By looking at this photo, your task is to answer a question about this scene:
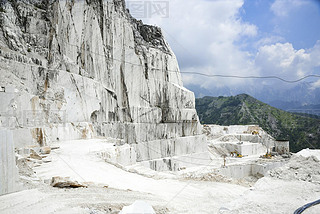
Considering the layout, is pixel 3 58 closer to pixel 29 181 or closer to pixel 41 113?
pixel 41 113

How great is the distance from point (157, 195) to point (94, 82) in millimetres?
12658

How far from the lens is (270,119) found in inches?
1866

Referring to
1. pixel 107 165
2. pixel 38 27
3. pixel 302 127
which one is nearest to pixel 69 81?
pixel 38 27

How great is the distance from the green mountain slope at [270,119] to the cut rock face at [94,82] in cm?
2591

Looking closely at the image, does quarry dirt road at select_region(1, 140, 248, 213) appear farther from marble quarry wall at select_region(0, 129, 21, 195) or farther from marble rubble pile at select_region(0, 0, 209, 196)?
marble rubble pile at select_region(0, 0, 209, 196)

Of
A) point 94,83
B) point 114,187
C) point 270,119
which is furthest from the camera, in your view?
point 270,119

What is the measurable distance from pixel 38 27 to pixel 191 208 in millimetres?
16578

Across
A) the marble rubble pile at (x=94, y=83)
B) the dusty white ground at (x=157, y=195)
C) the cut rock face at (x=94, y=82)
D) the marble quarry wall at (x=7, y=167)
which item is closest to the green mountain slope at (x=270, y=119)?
the cut rock face at (x=94, y=82)

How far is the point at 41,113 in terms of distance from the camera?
11.4 metres

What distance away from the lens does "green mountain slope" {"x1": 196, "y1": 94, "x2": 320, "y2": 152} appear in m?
37.9

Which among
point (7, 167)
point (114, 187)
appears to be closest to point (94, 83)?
point (114, 187)

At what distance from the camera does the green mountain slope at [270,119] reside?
124 ft

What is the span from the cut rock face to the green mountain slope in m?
25.9

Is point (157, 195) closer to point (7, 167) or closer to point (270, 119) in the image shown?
point (7, 167)
